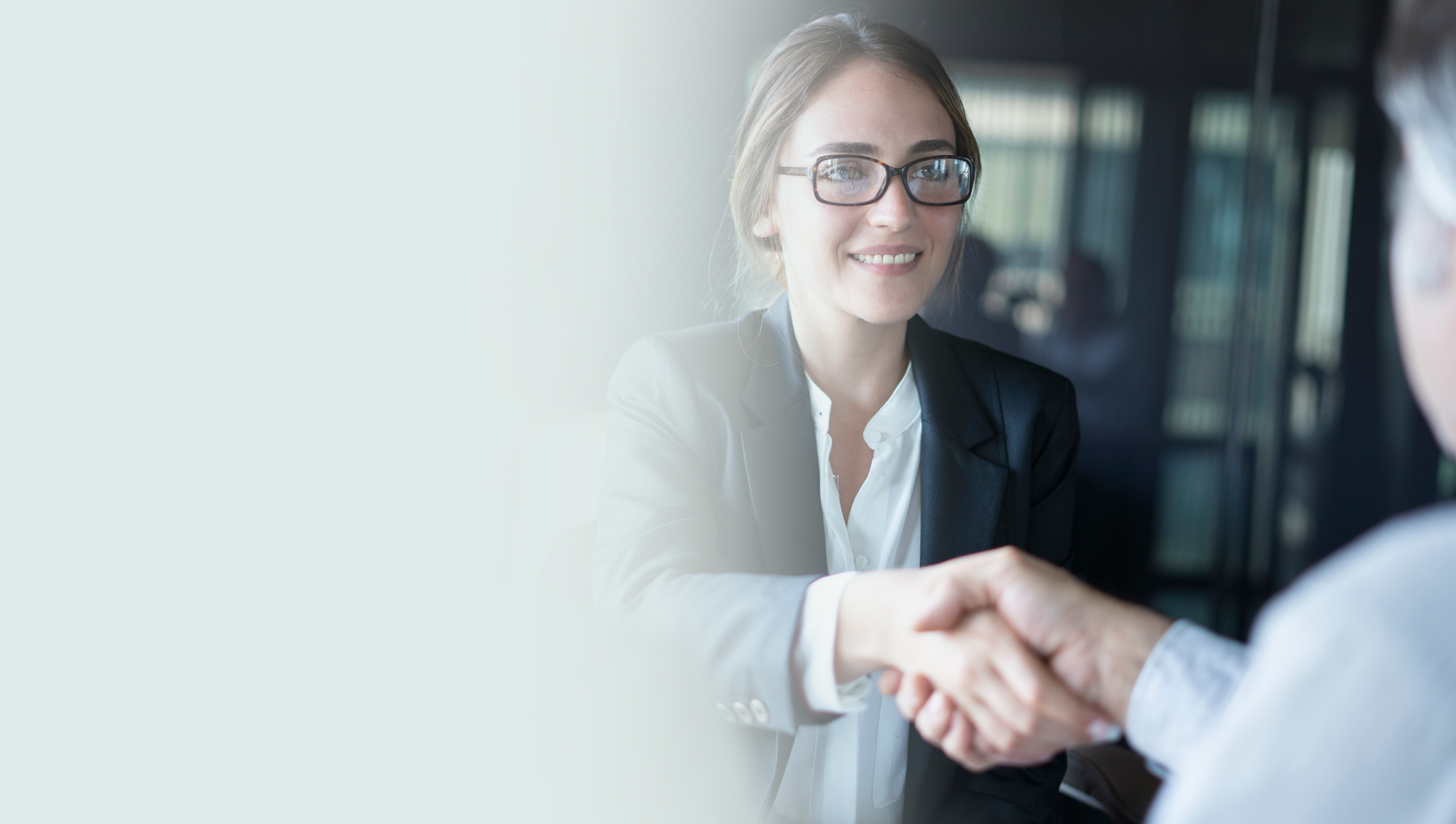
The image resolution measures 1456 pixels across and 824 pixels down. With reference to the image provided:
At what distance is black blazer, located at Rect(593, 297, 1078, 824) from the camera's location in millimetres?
1337

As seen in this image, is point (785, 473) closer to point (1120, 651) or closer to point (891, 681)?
point (891, 681)

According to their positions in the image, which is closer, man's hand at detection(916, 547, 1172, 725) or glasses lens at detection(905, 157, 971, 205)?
man's hand at detection(916, 547, 1172, 725)

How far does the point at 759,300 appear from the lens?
170 centimetres

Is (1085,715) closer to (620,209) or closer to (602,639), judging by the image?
(602,639)

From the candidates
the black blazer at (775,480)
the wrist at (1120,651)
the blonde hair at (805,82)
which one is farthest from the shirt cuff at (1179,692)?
the blonde hair at (805,82)

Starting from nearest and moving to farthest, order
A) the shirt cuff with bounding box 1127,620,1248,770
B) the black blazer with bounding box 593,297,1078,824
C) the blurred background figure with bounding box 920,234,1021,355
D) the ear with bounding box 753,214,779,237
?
the shirt cuff with bounding box 1127,620,1248,770
the black blazer with bounding box 593,297,1078,824
the ear with bounding box 753,214,779,237
the blurred background figure with bounding box 920,234,1021,355

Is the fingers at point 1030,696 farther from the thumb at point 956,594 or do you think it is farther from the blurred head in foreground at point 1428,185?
the blurred head in foreground at point 1428,185

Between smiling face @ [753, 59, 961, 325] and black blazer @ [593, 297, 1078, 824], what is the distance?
0.13 m

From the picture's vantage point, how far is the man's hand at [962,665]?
1.00 metres

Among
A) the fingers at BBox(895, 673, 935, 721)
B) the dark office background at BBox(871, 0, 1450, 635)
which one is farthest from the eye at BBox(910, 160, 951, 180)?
the dark office background at BBox(871, 0, 1450, 635)

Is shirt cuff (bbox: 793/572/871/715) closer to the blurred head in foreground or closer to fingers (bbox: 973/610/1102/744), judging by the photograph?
fingers (bbox: 973/610/1102/744)

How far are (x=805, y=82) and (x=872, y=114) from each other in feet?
0.37

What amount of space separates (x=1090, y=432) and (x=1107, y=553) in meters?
0.38

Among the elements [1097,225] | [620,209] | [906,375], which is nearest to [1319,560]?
[1097,225]
